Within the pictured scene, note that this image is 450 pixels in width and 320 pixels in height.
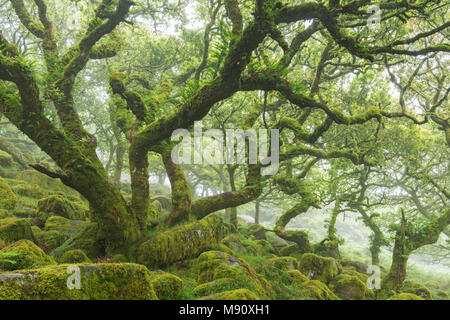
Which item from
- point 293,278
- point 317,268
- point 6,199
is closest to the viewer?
point 293,278

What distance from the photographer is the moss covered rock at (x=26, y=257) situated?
437cm

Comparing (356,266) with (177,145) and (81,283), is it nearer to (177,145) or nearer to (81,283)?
(177,145)

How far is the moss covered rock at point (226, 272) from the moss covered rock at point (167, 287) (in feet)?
4.24

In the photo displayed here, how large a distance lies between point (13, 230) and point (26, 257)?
286 cm

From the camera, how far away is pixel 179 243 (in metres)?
7.68

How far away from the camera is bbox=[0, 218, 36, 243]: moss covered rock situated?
250 inches

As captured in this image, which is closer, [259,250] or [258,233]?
[259,250]

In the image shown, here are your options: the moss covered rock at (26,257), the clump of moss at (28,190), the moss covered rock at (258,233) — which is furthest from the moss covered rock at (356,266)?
the clump of moss at (28,190)

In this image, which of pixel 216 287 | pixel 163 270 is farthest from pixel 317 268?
pixel 216 287

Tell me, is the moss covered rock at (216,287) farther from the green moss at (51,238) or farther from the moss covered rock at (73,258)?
the green moss at (51,238)

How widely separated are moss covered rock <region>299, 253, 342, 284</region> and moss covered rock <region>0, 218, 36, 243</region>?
31.6 feet
